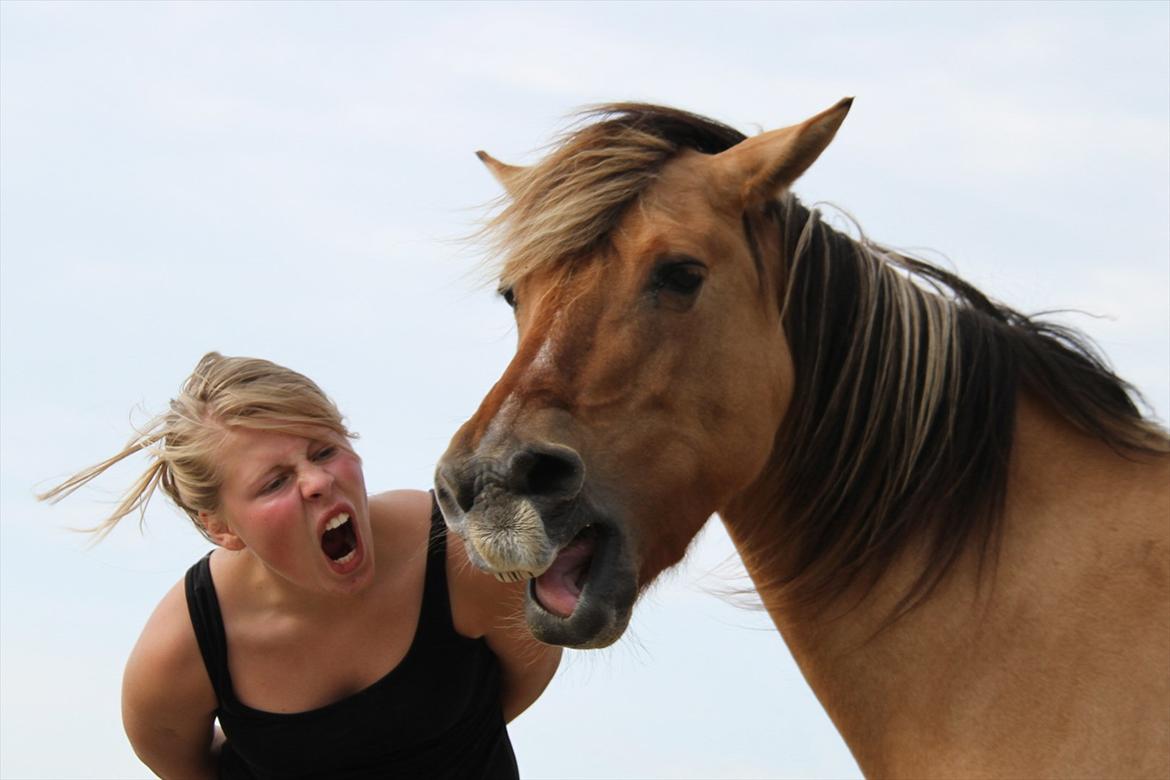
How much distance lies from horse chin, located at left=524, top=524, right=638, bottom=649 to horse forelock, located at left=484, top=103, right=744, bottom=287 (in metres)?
0.83

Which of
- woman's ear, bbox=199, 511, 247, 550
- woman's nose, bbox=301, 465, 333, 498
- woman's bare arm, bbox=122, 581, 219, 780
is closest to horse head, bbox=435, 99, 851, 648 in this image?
woman's nose, bbox=301, 465, 333, 498

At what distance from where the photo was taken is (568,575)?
12.3 ft

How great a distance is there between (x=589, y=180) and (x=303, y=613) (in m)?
1.88

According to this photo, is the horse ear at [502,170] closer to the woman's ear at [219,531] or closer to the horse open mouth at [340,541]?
the horse open mouth at [340,541]

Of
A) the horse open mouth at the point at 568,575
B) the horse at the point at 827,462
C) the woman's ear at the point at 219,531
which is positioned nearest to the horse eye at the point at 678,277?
the horse at the point at 827,462

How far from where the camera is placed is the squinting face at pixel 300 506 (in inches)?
184

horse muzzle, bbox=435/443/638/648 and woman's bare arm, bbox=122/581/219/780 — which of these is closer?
horse muzzle, bbox=435/443/638/648

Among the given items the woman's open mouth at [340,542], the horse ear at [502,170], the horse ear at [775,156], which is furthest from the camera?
the woman's open mouth at [340,542]

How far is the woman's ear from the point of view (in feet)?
16.2

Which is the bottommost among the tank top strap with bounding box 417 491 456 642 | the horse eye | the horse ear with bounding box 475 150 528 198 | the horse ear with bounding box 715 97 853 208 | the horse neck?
the tank top strap with bounding box 417 491 456 642

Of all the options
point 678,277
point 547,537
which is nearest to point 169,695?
point 547,537

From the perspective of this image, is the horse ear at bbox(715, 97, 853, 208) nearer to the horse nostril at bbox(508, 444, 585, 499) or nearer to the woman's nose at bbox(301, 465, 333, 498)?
the horse nostril at bbox(508, 444, 585, 499)

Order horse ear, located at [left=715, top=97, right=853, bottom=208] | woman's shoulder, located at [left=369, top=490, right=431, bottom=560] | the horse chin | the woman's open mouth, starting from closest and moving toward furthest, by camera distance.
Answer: the horse chin < horse ear, located at [left=715, top=97, right=853, bottom=208] < the woman's open mouth < woman's shoulder, located at [left=369, top=490, right=431, bottom=560]

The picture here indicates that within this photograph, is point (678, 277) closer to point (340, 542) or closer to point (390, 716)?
point (340, 542)
